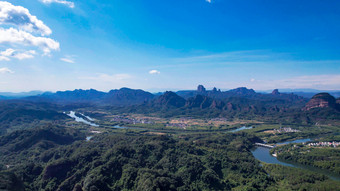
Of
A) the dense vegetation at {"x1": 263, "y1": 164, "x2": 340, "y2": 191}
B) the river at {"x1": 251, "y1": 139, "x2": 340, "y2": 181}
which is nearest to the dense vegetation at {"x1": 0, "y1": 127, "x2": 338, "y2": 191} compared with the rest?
the dense vegetation at {"x1": 263, "y1": 164, "x2": 340, "y2": 191}

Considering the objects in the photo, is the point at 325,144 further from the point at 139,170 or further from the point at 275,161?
the point at 139,170

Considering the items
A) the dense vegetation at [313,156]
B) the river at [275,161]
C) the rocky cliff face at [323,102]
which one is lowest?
the river at [275,161]

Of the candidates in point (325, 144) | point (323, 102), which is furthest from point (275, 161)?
point (323, 102)

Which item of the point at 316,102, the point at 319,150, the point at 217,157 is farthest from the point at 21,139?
the point at 316,102

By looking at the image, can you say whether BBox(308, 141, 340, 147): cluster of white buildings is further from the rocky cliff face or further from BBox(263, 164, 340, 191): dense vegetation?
the rocky cliff face

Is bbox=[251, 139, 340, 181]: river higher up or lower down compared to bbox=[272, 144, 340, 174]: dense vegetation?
lower down

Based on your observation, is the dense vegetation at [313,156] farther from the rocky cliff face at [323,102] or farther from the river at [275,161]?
the rocky cliff face at [323,102]

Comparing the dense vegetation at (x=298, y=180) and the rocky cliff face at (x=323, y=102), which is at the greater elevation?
the rocky cliff face at (x=323, y=102)

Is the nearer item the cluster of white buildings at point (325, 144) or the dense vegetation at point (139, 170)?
the dense vegetation at point (139, 170)

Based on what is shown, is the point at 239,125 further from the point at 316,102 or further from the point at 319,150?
the point at 316,102

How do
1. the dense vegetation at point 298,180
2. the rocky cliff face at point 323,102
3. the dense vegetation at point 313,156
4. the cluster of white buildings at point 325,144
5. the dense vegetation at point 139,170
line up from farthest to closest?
the rocky cliff face at point 323,102, the cluster of white buildings at point 325,144, the dense vegetation at point 313,156, the dense vegetation at point 298,180, the dense vegetation at point 139,170

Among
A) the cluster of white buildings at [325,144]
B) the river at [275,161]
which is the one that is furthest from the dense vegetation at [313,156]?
the cluster of white buildings at [325,144]
